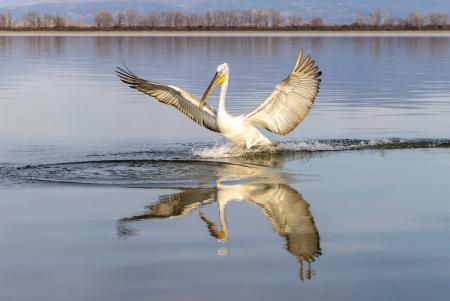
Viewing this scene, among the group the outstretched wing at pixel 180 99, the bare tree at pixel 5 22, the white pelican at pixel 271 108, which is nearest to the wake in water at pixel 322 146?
the white pelican at pixel 271 108

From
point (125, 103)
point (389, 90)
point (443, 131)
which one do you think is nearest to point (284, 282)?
point (443, 131)

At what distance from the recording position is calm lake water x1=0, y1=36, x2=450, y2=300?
7613 mm

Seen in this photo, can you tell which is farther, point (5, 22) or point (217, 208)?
point (5, 22)

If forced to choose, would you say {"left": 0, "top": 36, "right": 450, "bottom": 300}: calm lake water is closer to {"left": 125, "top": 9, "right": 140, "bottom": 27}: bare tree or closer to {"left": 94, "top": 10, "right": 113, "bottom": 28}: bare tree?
{"left": 94, "top": 10, "right": 113, "bottom": 28}: bare tree

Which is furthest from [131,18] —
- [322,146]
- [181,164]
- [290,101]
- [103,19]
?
[181,164]

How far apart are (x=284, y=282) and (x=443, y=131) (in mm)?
11132

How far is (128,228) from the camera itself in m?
9.49

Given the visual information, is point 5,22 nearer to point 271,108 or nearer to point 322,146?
point 322,146

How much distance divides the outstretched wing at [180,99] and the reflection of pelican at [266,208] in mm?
3088

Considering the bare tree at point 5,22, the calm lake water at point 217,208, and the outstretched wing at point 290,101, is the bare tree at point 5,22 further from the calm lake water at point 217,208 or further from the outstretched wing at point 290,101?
the outstretched wing at point 290,101

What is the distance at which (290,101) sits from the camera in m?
14.9

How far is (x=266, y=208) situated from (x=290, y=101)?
4.60 meters

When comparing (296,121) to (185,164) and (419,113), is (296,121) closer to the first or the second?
(185,164)

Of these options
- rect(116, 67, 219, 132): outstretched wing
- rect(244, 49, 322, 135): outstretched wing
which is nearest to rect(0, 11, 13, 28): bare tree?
rect(116, 67, 219, 132): outstretched wing
